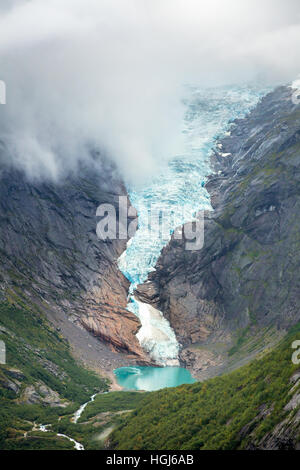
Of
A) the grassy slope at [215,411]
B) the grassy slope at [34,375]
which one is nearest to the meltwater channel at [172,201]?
the grassy slope at [34,375]

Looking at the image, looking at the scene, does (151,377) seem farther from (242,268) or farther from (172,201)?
(172,201)

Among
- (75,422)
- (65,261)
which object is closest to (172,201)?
(65,261)

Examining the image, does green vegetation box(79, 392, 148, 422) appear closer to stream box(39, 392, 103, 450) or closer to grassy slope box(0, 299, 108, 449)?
stream box(39, 392, 103, 450)

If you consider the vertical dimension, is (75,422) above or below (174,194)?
below

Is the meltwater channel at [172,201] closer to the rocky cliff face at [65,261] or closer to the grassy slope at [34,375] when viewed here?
the rocky cliff face at [65,261]

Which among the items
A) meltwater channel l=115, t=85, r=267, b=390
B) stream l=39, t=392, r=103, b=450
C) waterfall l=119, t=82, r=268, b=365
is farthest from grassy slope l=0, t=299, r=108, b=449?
waterfall l=119, t=82, r=268, b=365
